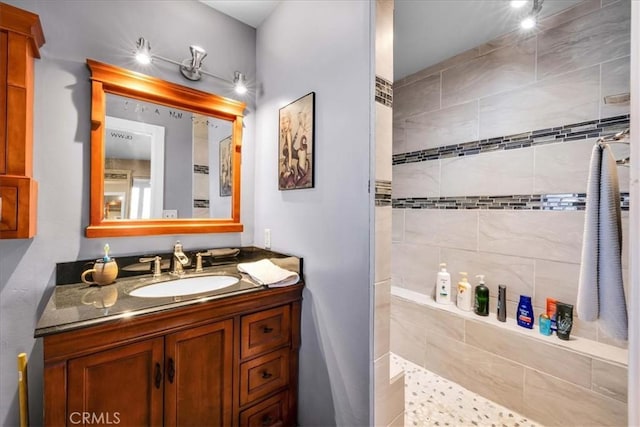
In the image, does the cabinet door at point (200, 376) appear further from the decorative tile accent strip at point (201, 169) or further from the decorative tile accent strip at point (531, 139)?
the decorative tile accent strip at point (531, 139)

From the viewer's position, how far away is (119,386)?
100 cm

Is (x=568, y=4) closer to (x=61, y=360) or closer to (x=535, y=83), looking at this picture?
(x=535, y=83)

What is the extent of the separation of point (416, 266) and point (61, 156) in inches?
97.7

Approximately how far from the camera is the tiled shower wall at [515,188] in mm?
1536

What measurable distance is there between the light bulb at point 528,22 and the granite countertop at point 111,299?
6.62 ft

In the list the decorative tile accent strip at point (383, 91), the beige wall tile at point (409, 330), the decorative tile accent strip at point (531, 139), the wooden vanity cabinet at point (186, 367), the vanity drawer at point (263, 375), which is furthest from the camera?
the beige wall tile at point (409, 330)

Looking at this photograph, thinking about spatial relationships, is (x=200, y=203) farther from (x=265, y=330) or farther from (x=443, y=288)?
(x=443, y=288)

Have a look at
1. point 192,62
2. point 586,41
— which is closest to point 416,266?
point 586,41

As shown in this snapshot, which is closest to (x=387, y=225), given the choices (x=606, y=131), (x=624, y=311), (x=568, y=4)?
(x=624, y=311)

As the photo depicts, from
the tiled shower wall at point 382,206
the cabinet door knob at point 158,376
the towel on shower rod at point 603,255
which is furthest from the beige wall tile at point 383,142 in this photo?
the cabinet door knob at point 158,376

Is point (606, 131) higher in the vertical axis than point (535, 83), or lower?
lower

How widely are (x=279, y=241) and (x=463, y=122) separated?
1701mm

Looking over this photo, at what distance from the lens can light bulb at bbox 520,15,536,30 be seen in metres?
1.69

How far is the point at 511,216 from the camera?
6.21 feet
